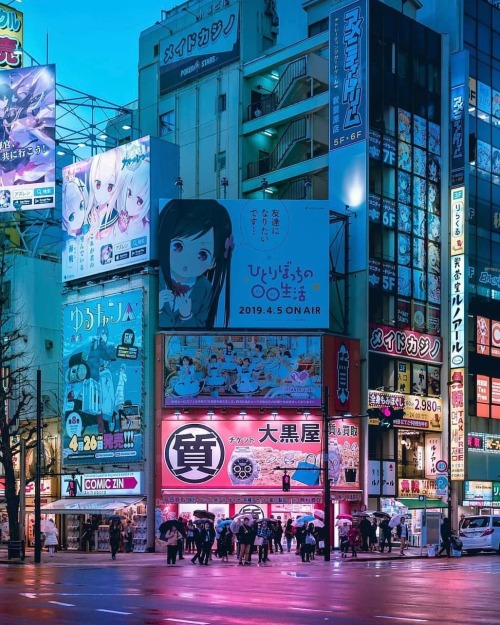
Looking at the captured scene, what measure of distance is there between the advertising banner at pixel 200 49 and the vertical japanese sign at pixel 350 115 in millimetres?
9313

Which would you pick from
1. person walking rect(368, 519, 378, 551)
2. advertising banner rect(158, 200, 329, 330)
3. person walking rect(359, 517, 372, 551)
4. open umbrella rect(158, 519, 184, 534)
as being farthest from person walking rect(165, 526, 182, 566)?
advertising banner rect(158, 200, 329, 330)

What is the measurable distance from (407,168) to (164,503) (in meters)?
23.9

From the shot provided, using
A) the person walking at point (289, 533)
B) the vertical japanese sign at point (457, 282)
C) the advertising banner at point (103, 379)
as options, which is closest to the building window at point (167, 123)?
the advertising banner at point (103, 379)

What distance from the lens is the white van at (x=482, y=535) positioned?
51094 mm

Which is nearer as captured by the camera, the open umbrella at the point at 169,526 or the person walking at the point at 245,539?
the person walking at the point at 245,539

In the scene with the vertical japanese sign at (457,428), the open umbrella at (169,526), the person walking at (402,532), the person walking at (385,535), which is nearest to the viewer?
the open umbrella at (169,526)

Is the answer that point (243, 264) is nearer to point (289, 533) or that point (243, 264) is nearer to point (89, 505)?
point (289, 533)

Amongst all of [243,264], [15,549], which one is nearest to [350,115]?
[243,264]

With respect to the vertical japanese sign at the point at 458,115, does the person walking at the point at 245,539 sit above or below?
below

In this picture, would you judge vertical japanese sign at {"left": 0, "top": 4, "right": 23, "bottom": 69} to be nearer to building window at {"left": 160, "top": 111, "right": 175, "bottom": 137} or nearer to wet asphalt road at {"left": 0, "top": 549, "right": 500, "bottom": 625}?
building window at {"left": 160, "top": 111, "right": 175, "bottom": 137}

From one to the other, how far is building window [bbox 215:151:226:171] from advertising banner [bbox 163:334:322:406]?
1689 centimetres

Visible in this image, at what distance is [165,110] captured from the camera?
74.8 m

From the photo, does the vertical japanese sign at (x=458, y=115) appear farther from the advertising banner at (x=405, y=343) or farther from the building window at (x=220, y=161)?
the building window at (x=220, y=161)

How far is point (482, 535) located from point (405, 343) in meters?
14.1
